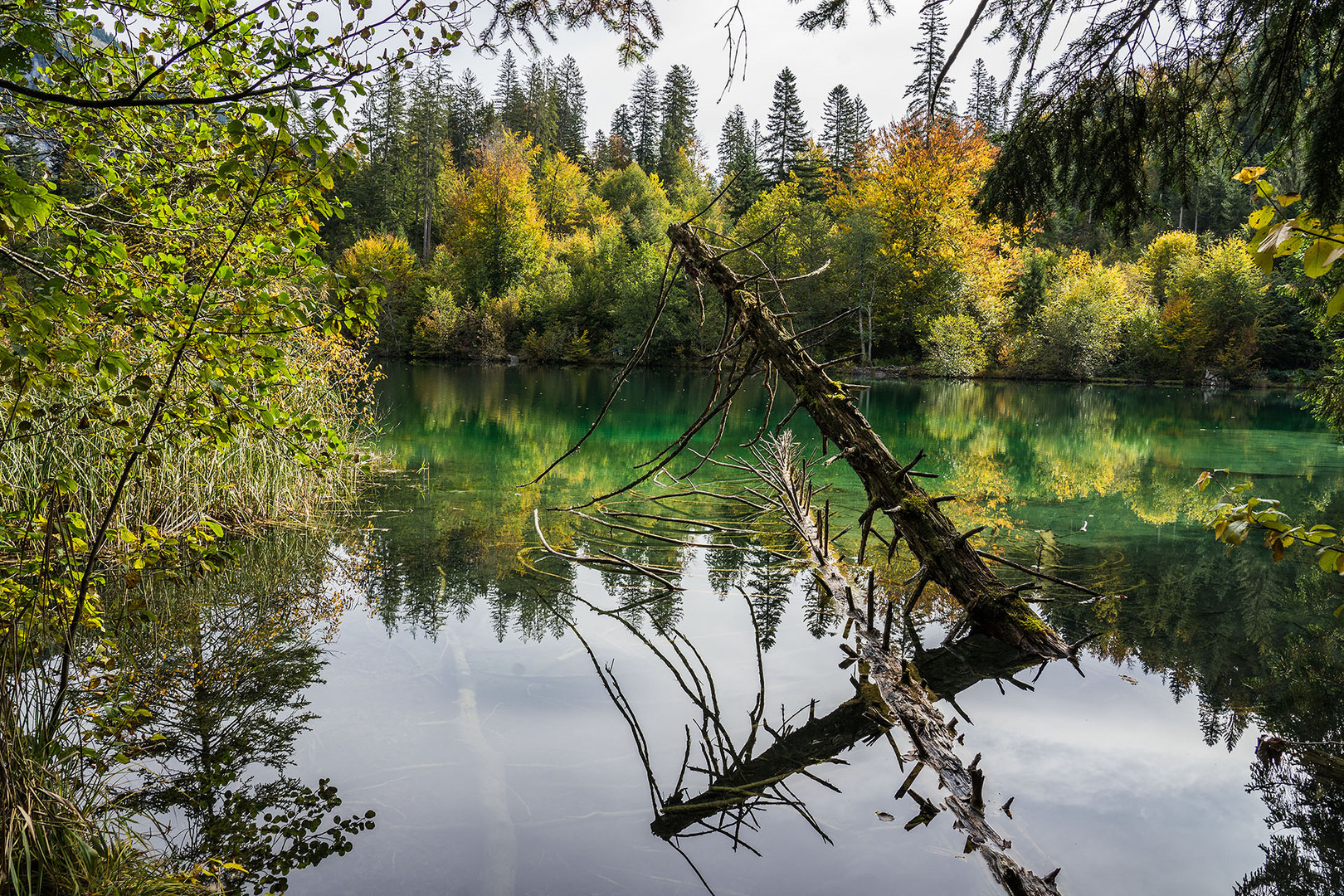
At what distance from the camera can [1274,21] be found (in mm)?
3350

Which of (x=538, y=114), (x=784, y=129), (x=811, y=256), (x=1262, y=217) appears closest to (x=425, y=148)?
(x=538, y=114)

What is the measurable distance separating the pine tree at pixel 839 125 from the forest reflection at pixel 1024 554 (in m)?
35.8

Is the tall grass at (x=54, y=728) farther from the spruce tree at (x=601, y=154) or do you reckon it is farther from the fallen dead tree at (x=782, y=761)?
the spruce tree at (x=601, y=154)

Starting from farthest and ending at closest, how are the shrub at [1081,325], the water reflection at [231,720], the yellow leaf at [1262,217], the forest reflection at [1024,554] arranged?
1. the shrub at [1081,325]
2. the forest reflection at [1024,554]
3. the water reflection at [231,720]
4. the yellow leaf at [1262,217]

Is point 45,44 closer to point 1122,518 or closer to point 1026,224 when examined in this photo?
point 1026,224

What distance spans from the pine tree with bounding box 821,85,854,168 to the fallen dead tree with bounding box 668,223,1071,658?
152 feet

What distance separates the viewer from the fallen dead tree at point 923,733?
2294mm

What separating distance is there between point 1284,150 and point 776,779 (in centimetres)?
378

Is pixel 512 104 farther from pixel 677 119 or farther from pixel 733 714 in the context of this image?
pixel 733 714

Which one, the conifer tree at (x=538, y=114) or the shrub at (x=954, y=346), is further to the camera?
the conifer tree at (x=538, y=114)

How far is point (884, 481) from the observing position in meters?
4.18

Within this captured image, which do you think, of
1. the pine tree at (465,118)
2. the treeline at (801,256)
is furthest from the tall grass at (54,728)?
the pine tree at (465,118)

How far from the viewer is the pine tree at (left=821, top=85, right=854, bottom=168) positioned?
4703cm

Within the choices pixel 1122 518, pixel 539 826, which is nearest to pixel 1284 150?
pixel 539 826
